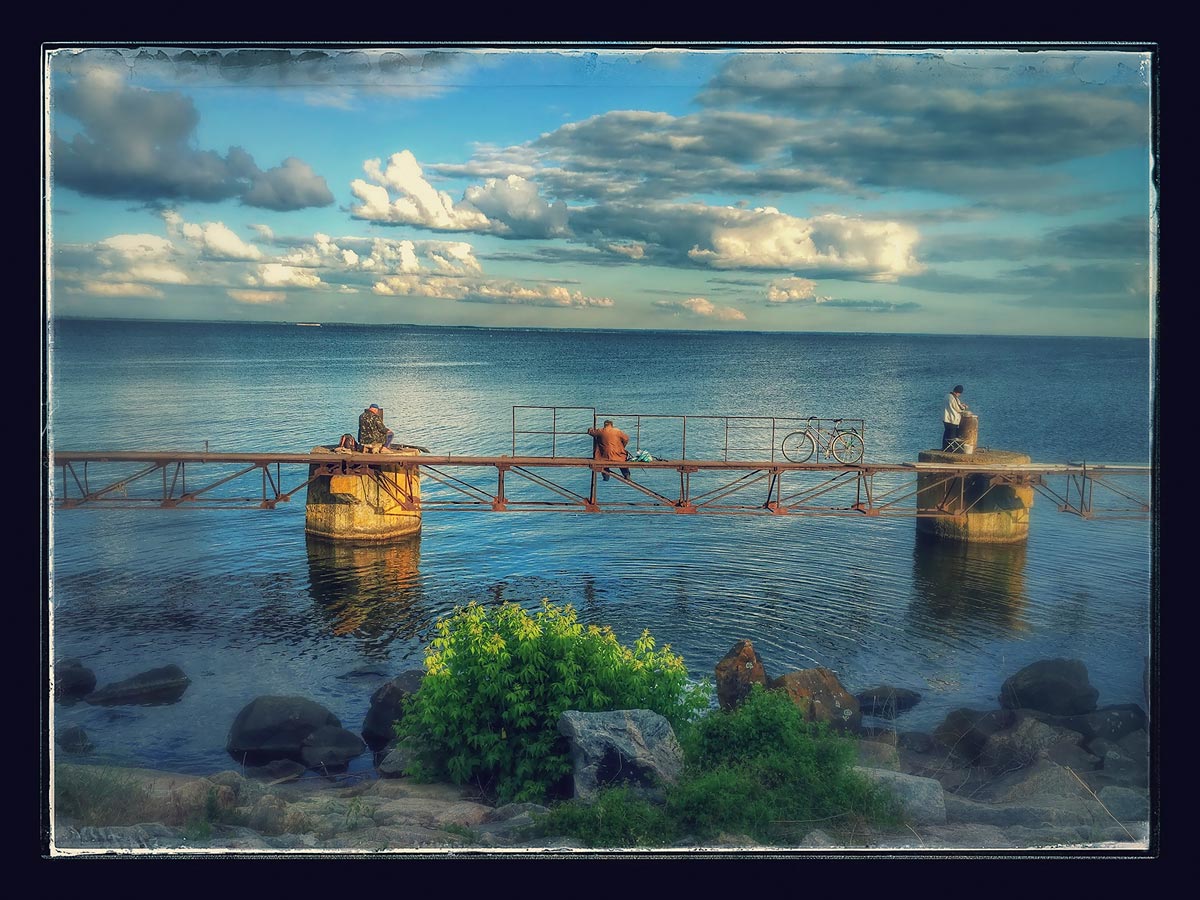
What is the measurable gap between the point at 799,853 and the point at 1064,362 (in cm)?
14822

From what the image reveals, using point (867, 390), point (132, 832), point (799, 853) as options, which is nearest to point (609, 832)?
point (799, 853)

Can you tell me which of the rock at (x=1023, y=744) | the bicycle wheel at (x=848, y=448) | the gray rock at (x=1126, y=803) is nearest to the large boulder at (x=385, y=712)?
the rock at (x=1023, y=744)

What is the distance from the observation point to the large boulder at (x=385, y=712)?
2380cm

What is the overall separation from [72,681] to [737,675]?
16.2 metres

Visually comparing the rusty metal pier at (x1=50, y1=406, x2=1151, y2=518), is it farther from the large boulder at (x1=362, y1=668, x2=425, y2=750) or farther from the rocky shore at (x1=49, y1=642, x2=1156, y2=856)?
the large boulder at (x1=362, y1=668, x2=425, y2=750)

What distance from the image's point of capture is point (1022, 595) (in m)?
35.6

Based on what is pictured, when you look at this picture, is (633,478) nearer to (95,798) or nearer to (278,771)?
(278,771)

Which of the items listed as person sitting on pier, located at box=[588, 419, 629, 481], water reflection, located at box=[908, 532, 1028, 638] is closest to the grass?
person sitting on pier, located at box=[588, 419, 629, 481]

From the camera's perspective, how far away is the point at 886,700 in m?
26.2

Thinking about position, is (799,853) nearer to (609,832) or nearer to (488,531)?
(609,832)

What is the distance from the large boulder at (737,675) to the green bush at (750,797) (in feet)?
23.5

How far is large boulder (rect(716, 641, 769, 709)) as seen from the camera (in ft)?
82.4

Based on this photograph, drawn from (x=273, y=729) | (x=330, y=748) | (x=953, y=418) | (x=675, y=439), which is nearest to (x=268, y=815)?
(x=330, y=748)

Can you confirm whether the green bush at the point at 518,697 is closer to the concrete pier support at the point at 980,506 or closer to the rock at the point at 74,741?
the rock at the point at 74,741
